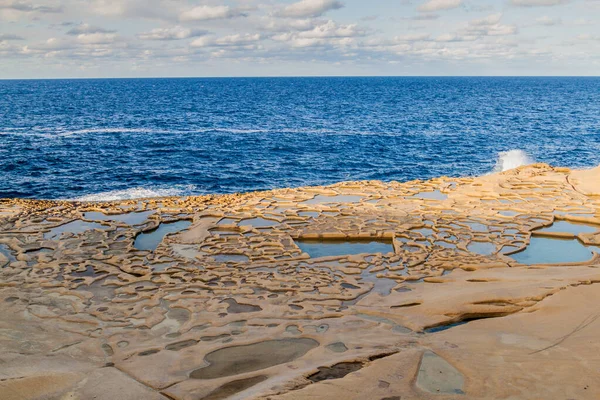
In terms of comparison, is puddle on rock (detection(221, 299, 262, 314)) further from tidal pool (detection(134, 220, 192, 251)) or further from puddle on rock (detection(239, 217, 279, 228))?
puddle on rock (detection(239, 217, 279, 228))

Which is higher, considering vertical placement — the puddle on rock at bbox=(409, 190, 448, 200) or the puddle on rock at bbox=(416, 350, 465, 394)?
the puddle on rock at bbox=(409, 190, 448, 200)

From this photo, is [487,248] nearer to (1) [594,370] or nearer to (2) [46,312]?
(1) [594,370]

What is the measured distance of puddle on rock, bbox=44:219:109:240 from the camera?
19836 millimetres

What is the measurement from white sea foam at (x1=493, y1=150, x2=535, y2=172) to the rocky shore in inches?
786

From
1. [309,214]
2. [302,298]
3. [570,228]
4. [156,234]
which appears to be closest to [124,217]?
[156,234]

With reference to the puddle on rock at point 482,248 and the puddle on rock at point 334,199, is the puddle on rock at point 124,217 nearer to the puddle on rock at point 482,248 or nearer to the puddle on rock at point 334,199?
the puddle on rock at point 334,199

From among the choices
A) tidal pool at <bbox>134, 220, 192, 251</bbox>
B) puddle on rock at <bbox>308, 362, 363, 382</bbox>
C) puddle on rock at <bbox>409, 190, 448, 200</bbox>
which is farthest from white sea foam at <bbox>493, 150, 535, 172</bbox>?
puddle on rock at <bbox>308, 362, 363, 382</bbox>

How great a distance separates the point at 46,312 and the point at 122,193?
21.2 metres

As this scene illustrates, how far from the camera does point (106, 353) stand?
37.2 feet

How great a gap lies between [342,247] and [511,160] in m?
32.7

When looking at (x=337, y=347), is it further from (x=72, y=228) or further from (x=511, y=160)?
(x=511, y=160)

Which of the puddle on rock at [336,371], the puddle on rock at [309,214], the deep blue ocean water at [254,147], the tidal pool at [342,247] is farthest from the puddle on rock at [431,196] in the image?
the puddle on rock at [336,371]

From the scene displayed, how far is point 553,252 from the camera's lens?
18.7m

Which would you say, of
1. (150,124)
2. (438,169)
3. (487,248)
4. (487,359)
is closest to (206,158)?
(438,169)
